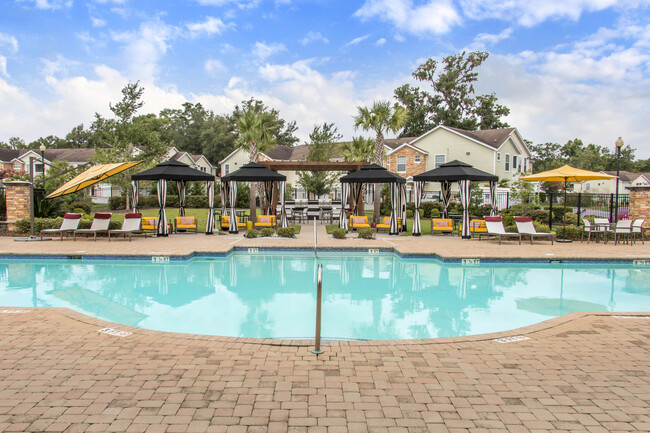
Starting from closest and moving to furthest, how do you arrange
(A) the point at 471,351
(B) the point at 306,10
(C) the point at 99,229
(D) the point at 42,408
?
(D) the point at 42,408
(A) the point at 471,351
(C) the point at 99,229
(B) the point at 306,10

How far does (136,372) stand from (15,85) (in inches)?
772

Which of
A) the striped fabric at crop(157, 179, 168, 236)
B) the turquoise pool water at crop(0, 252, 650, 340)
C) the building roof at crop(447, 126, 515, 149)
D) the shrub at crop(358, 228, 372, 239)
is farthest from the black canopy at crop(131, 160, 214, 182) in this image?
the building roof at crop(447, 126, 515, 149)

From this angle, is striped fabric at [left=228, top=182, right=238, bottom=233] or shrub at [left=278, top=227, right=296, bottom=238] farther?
striped fabric at [left=228, top=182, right=238, bottom=233]

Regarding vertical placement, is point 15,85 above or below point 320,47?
below

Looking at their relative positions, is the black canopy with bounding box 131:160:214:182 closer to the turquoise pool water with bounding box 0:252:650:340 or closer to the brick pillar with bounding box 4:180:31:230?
the brick pillar with bounding box 4:180:31:230

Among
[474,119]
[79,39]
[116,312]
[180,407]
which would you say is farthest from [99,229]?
[474,119]

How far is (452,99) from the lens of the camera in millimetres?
46531

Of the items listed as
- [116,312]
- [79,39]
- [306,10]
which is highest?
[306,10]

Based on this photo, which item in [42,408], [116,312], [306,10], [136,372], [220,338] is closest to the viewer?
[42,408]

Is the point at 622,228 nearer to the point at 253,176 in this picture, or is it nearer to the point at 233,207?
the point at 253,176

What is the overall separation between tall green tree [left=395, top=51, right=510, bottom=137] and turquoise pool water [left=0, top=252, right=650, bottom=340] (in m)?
37.5

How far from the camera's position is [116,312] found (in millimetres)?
6621

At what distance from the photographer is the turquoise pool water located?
615 centimetres

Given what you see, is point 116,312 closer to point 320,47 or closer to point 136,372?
point 136,372
